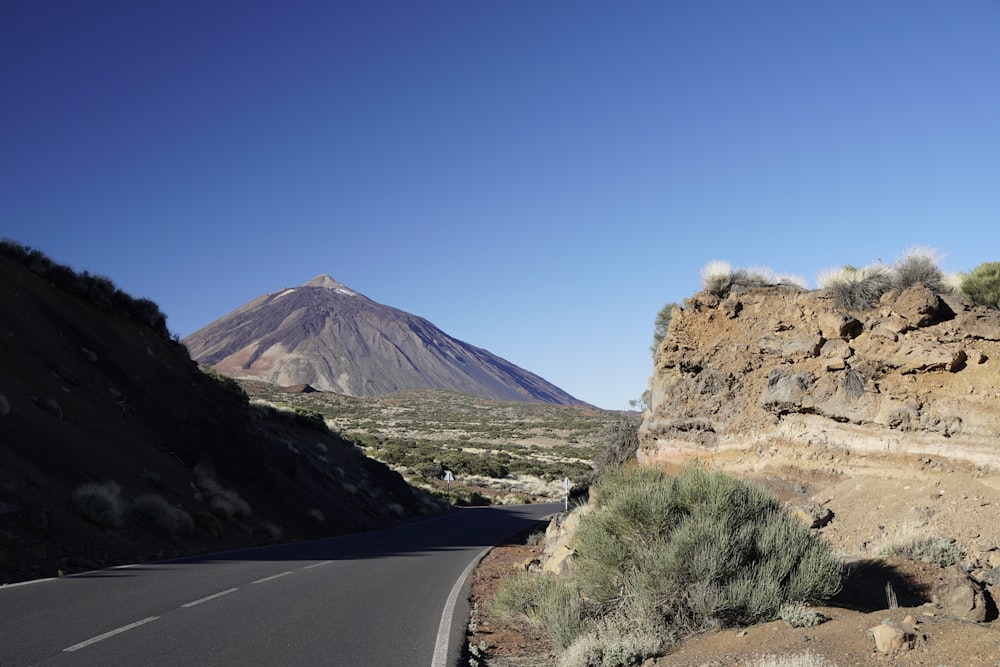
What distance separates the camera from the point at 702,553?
639cm

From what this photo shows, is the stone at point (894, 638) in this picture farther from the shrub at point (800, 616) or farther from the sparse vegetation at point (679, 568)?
the sparse vegetation at point (679, 568)

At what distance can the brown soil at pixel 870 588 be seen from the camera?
480cm

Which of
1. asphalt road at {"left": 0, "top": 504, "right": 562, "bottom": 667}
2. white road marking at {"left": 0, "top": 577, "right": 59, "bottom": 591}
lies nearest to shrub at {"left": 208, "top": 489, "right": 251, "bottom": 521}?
asphalt road at {"left": 0, "top": 504, "right": 562, "bottom": 667}

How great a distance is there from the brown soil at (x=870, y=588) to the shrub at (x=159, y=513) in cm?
709

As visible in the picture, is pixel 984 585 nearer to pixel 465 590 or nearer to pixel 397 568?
pixel 465 590

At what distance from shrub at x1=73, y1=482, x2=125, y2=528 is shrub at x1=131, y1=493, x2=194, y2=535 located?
1.07m

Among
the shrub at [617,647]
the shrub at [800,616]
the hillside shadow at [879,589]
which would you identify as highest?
the shrub at [800,616]

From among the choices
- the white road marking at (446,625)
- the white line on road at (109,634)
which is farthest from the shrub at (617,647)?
the white line on road at (109,634)

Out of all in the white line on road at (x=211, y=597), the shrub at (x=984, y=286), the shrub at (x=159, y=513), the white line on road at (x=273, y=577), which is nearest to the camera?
the white line on road at (x=211, y=597)

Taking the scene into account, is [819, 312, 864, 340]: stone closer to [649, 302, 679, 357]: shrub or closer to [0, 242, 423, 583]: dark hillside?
[649, 302, 679, 357]: shrub

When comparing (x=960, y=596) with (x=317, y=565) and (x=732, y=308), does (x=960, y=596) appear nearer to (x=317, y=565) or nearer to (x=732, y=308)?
(x=732, y=308)

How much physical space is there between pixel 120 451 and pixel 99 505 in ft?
15.1

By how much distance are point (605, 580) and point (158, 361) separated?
69.3 ft

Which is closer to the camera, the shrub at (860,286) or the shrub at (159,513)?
the shrub at (860,286)
